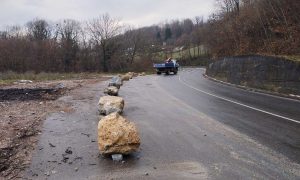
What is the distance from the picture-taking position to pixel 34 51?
262ft

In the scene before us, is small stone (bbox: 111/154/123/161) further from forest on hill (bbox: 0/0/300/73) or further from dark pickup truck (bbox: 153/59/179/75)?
dark pickup truck (bbox: 153/59/179/75)

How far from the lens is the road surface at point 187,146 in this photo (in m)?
7.39

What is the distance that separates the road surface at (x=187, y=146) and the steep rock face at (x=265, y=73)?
477cm

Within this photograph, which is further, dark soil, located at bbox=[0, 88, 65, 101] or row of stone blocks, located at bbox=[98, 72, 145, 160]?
dark soil, located at bbox=[0, 88, 65, 101]

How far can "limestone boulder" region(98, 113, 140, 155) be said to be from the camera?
27.5 ft

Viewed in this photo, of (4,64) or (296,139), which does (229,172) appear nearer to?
(296,139)

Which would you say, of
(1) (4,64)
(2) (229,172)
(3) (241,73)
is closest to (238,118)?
(2) (229,172)

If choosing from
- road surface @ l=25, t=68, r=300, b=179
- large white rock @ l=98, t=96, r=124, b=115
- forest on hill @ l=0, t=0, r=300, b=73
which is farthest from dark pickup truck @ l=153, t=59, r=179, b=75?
large white rock @ l=98, t=96, r=124, b=115

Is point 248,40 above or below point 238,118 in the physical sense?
above

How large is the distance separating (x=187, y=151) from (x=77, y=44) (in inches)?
3228

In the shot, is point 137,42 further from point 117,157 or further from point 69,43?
point 117,157

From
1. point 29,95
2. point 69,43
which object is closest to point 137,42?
→ point 69,43

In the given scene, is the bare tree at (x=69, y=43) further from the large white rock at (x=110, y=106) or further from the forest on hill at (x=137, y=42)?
the large white rock at (x=110, y=106)

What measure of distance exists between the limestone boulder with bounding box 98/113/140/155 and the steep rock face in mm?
13194
